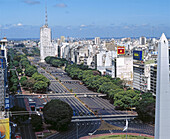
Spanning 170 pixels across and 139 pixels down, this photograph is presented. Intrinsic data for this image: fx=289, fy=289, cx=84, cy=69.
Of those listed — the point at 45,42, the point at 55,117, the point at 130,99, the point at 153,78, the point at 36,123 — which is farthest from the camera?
the point at 45,42

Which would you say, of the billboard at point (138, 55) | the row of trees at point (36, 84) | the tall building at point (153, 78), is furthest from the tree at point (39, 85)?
the billboard at point (138, 55)

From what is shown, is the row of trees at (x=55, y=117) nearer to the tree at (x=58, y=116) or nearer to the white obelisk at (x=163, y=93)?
the tree at (x=58, y=116)

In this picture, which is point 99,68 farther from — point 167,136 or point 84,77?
point 167,136

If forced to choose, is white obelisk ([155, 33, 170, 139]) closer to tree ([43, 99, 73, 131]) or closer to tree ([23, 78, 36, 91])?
tree ([43, 99, 73, 131])

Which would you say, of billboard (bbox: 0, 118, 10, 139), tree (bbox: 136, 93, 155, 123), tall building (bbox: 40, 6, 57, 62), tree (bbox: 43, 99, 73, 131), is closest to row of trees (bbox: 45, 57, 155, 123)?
tree (bbox: 136, 93, 155, 123)

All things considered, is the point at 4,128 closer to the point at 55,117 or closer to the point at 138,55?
the point at 55,117

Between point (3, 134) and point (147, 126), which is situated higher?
point (3, 134)

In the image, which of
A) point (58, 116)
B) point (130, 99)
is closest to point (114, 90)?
point (130, 99)

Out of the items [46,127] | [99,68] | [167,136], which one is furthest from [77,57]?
[167,136]

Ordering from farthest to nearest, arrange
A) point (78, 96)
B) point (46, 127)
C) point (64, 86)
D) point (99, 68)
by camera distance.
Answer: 1. point (99, 68)
2. point (64, 86)
3. point (78, 96)
4. point (46, 127)
